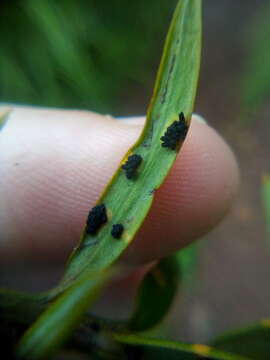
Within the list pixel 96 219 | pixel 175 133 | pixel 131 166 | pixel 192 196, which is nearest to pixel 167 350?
pixel 96 219

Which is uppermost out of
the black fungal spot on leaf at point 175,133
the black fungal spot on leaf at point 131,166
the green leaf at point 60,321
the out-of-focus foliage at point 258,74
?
the out-of-focus foliage at point 258,74

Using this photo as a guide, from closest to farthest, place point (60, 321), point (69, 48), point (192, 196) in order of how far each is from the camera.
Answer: point (60, 321)
point (192, 196)
point (69, 48)

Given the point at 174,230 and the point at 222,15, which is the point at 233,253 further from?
the point at 222,15

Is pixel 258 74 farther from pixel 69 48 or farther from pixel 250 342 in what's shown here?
pixel 250 342

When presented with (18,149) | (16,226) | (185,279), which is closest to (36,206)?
A: (16,226)

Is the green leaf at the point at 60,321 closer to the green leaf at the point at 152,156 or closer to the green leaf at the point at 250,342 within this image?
the green leaf at the point at 152,156

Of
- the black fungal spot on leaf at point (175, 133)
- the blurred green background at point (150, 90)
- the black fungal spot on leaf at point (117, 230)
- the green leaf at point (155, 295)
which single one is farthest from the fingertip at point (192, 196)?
the blurred green background at point (150, 90)

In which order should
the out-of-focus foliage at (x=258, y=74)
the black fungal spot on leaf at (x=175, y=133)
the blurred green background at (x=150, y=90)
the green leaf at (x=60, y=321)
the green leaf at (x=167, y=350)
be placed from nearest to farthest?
the green leaf at (x=60, y=321) → the green leaf at (x=167, y=350) → the black fungal spot on leaf at (x=175, y=133) → the blurred green background at (x=150, y=90) → the out-of-focus foliage at (x=258, y=74)
